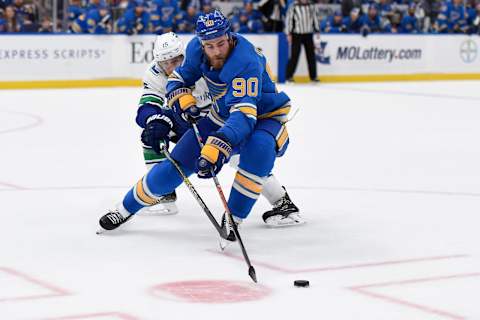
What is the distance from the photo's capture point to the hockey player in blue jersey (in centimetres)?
432

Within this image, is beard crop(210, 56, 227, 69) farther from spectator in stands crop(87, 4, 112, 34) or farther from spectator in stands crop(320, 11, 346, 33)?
spectator in stands crop(320, 11, 346, 33)

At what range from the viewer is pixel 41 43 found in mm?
12789

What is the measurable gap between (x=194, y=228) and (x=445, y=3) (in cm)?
1303

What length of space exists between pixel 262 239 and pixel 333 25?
38.0 feet

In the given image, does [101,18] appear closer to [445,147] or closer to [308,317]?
[445,147]

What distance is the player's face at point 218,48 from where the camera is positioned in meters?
4.38

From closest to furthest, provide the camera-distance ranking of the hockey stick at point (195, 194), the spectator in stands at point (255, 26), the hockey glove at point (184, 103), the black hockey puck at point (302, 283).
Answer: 1. the black hockey puck at point (302, 283)
2. the hockey stick at point (195, 194)
3. the hockey glove at point (184, 103)
4. the spectator in stands at point (255, 26)

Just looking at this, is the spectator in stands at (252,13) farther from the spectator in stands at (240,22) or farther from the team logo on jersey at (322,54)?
the team logo on jersey at (322,54)

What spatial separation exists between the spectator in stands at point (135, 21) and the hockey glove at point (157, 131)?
8905 mm

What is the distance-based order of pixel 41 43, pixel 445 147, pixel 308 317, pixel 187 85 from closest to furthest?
pixel 308 317
pixel 187 85
pixel 445 147
pixel 41 43

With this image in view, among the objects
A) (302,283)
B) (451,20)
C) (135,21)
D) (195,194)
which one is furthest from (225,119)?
(451,20)

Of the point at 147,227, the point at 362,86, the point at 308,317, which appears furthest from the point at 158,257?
the point at 362,86

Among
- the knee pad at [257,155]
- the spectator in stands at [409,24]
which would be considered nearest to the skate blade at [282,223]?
the knee pad at [257,155]

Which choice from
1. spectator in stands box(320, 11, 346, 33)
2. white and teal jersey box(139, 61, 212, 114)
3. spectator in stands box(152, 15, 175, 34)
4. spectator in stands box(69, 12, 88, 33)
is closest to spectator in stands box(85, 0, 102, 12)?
spectator in stands box(69, 12, 88, 33)
